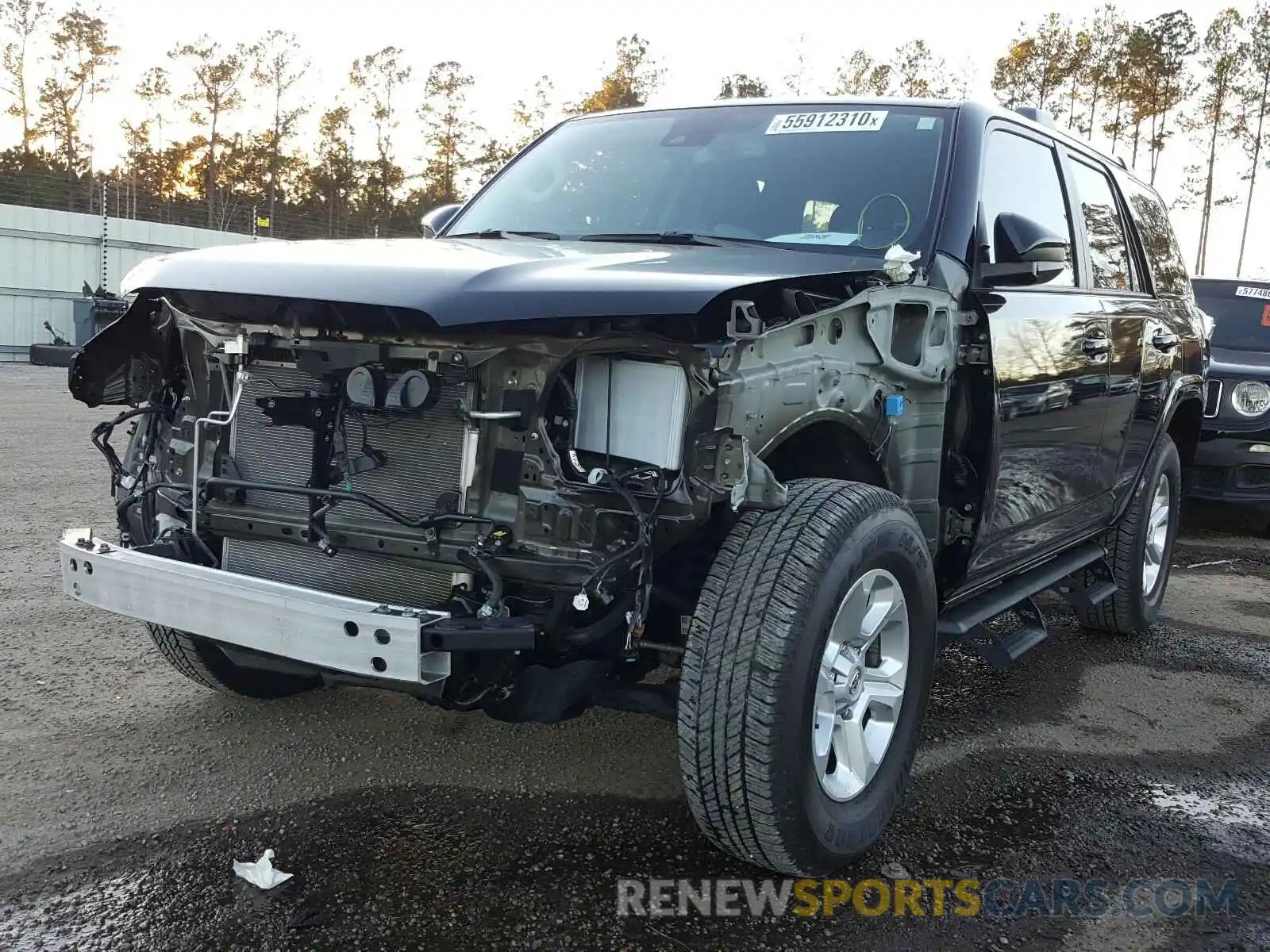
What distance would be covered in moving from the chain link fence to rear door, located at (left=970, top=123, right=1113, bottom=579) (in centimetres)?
1495

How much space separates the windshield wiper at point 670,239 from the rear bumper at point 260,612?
4.77 feet

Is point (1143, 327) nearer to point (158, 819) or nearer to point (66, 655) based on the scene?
point (158, 819)

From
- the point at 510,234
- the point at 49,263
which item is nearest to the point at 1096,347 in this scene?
the point at 510,234

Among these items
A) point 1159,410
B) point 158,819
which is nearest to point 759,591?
point 158,819

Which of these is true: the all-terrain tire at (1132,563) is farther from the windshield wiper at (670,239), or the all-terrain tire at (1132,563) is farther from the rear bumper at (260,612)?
the rear bumper at (260,612)

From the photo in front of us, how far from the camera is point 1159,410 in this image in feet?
16.0

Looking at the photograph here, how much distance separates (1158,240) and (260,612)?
449cm

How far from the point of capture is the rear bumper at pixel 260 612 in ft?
7.62

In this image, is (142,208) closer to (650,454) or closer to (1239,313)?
(1239,313)

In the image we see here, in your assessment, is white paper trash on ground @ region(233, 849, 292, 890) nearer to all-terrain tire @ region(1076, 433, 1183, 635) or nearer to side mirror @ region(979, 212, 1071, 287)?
side mirror @ region(979, 212, 1071, 287)

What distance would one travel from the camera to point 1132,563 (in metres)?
5.09

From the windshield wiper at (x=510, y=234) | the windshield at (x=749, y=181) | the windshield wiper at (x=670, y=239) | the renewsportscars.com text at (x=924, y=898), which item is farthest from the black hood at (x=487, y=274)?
the renewsportscars.com text at (x=924, y=898)

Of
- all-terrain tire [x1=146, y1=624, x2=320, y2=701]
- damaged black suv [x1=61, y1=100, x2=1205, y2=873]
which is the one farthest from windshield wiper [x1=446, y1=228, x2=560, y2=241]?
all-terrain tire [x1=146, y1=624, x2=320, y2=701]

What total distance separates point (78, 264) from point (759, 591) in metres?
24.1
